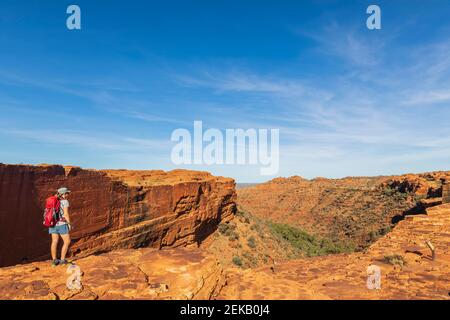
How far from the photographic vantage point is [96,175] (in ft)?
39.4

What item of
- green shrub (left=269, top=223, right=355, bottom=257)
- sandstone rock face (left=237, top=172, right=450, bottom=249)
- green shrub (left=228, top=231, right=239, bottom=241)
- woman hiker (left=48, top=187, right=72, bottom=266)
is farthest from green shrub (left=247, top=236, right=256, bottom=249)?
woman hiker (left=48, top=187, right=72, bottom=266)

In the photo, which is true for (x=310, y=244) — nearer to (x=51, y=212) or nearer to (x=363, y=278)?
(x=363, y=278)

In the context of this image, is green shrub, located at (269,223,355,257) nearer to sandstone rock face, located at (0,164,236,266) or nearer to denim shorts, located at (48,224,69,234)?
sandstone rock face, located at (0,164,236,266)

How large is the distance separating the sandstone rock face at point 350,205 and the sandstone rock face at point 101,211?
51.4ft

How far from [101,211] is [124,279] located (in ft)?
25.7

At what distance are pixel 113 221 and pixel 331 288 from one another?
10365 millimetres

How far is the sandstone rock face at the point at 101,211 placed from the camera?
27.8 ft

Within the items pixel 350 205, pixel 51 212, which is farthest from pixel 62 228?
pixel 350 205

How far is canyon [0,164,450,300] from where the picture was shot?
5.29 m

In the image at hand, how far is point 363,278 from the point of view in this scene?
6598 millimetres

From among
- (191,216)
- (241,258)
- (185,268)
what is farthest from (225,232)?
(185,268)
